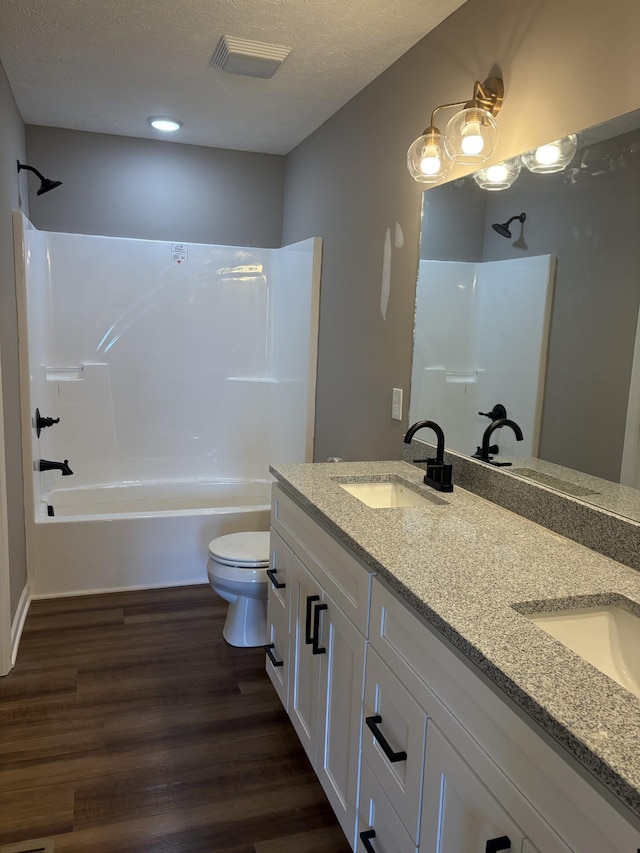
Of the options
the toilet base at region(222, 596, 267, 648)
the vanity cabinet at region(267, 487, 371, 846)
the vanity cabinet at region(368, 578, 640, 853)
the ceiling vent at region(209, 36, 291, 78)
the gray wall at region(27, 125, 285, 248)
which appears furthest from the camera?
the gray wall at region(27, 125, 285, 248)

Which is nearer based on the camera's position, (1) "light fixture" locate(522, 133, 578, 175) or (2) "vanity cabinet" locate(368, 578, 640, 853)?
(2) "vanity cabinet" locate(368, 578, 640, 853)

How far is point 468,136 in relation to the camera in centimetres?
182

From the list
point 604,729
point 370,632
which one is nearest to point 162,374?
point 370,632

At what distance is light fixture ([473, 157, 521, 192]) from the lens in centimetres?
184

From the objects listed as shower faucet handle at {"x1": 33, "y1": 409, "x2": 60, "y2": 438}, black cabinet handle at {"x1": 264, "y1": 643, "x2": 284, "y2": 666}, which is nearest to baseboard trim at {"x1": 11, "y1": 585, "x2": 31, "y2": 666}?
shower faucet handle at {"x1": 33, "y1": 409, "x2": 60, "y2": 438}

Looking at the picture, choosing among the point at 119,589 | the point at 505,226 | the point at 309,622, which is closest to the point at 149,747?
the point at 309,622

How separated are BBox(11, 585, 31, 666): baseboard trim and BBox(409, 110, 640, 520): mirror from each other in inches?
75.0

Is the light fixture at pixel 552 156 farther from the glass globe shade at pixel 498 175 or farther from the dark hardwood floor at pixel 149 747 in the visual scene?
the dark hardwood floor at pixel 149 747

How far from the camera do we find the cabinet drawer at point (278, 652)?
84.8 inches

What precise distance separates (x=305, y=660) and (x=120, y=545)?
1630 mm

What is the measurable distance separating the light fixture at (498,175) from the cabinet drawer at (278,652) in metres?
1.54

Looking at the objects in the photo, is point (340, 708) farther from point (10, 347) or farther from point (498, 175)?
point (10, 347)

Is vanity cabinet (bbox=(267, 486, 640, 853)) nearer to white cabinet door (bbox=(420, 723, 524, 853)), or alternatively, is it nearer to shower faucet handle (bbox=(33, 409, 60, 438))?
white cabinet door (bbox=(420, 723, 524, 853))

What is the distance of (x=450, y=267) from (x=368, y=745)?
4.97 ft
